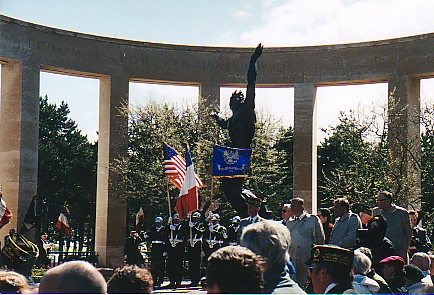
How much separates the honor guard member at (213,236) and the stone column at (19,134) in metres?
10.5

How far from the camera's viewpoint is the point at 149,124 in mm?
29297

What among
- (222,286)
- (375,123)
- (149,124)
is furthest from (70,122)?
(222,286)

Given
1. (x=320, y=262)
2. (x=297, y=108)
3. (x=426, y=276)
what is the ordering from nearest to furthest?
(x=320, y=262) < (x=426, y=276) < (x=297, y=108)

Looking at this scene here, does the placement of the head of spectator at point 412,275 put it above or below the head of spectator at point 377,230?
below

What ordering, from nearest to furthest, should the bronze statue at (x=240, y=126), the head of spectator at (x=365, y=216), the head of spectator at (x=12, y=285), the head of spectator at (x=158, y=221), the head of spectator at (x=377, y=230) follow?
the head of spectator at (x=12, y=285) → the head of spectator at (x=377, y=230) → the head of spectator at (x=365, y=216) → the bronze statue at (x=240, y=126) → the head of spectator at (x=158, y=221)

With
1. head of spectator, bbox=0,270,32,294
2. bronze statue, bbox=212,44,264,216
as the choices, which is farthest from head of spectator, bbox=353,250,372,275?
bronze statue, bbox=212,44,264,216

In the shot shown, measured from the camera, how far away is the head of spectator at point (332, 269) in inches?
203

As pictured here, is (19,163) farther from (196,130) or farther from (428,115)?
(428,115)

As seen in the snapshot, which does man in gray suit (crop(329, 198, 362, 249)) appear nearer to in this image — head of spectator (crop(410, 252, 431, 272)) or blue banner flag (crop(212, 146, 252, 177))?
head of spectator (crop(410, 252, 431, 272))

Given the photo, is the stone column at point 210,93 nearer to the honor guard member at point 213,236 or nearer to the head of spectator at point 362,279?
the honor guard member at point 213,236

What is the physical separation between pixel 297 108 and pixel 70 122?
111 ft

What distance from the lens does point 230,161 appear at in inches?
563

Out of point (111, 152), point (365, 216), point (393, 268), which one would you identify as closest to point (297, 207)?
point (365, 216)

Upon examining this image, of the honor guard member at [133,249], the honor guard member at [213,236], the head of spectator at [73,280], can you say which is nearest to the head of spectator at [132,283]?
the head of spectator at [73,280]
